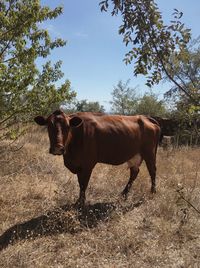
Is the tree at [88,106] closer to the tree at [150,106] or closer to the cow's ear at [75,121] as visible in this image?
the tree at [150,106]

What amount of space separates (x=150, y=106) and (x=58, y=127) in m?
22.9

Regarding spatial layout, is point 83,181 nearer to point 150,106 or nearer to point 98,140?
point 98,140

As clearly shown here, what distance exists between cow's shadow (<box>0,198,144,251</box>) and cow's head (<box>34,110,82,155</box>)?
0.85 meters

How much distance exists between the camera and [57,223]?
5.20m

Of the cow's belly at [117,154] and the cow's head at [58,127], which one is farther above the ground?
the cow's head at [58,127]

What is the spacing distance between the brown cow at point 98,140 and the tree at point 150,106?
19.8m

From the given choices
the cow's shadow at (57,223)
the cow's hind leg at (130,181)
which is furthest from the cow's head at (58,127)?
the cow's hind leg at (130,181)

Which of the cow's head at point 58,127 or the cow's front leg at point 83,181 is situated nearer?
the cow's head at point 58,127

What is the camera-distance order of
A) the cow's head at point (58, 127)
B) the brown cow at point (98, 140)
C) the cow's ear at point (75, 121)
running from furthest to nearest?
the cow's ear at point (75, 121)
the brown cow at point (98, 140)
the cow's head at point (58, 127)

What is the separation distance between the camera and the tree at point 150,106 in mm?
27062

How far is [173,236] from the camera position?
4895 mm

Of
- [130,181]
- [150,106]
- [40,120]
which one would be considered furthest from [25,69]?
[150,106]

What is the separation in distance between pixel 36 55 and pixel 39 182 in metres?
2.52

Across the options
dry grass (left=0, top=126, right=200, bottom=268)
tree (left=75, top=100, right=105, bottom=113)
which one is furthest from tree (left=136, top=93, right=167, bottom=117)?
dry grass (left=0, top=126, right=200, bottom=268)
